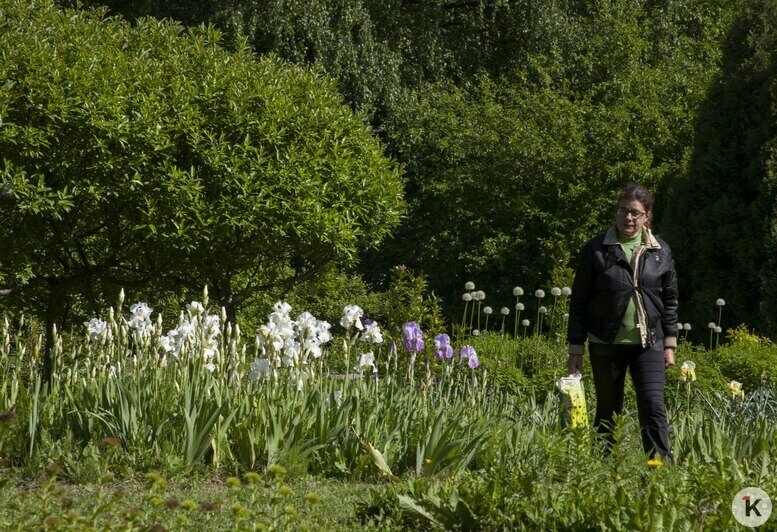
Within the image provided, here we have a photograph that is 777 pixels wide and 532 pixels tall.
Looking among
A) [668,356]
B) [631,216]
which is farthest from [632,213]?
[668,356]

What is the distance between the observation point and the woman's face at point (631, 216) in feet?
15.1

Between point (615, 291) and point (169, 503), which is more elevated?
point (615, 291)

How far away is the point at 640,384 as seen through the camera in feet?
15.1

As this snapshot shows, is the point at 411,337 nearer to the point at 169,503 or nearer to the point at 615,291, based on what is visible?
the point at 615,291

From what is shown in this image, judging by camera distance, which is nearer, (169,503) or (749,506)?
(169,503)

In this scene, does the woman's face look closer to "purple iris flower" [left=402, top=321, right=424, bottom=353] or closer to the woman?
the woman

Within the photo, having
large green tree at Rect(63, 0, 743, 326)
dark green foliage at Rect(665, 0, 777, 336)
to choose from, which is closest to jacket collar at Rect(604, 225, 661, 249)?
dark green foliage at Rect(665, 0, 777, 336)

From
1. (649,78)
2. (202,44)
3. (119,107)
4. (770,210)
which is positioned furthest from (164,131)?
(649,78)

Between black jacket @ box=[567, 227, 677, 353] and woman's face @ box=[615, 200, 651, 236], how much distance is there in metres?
0.08

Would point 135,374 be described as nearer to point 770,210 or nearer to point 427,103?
point 770,210

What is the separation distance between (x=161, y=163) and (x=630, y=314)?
367 cm

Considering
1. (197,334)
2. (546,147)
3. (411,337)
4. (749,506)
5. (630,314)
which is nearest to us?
(749,506)

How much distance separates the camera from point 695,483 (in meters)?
3.44

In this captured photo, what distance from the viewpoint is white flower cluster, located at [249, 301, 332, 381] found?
15.7 ft
